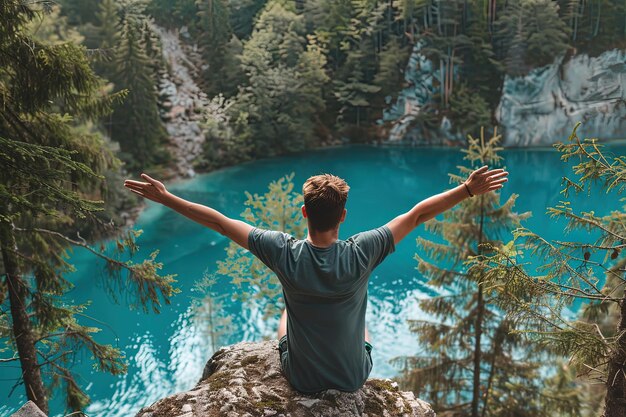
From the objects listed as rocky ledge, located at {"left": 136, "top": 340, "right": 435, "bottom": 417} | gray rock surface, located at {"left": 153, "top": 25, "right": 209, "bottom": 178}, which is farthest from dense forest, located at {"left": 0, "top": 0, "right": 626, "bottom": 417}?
rocky ledge, located at {"left": 136, "top": 340, "right": 435, "bottom": 417}

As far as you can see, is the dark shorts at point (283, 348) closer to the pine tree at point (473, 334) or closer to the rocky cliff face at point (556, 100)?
the pine tree at point (473, 334)

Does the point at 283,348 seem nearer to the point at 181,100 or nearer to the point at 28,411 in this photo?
the point at 28,411

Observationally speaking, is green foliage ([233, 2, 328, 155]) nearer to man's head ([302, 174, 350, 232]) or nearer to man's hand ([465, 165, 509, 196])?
man's hand ([465, 165, 509, 196])

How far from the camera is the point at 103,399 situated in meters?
10.5

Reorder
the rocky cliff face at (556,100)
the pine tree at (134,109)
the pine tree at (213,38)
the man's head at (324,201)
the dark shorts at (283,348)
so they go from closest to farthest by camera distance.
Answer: the man's head at (324,201) → the dark shorts at (283,348) → the pine tree at (134,109) → the rocky cliff face at (556,100) → the pine tree at (213,38)

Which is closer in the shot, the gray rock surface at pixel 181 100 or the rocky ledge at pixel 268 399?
the rocky ledge at pixel 268 399

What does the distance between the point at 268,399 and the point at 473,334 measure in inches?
231

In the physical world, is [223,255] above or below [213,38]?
below

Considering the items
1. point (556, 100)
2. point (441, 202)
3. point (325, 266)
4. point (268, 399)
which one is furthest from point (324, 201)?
point (556, 100)

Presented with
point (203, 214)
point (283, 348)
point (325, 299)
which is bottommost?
point (283, 348)

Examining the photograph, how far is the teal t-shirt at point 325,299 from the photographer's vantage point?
2029mm

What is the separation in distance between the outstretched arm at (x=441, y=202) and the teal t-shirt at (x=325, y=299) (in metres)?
0.07

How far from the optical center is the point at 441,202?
7.37ft

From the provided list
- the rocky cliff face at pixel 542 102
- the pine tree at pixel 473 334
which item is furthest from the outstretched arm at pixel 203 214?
the rocky cliff face at pixel 542 102
